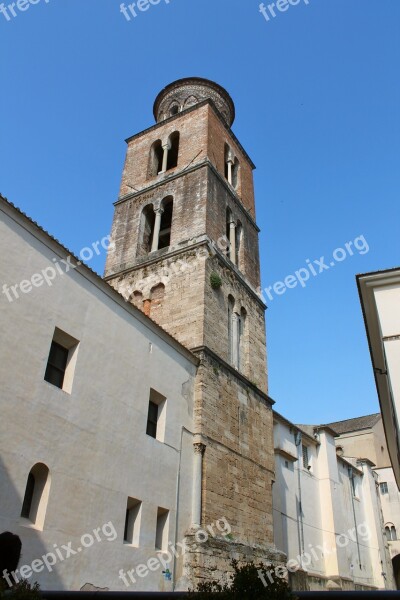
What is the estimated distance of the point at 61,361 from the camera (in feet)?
35.6

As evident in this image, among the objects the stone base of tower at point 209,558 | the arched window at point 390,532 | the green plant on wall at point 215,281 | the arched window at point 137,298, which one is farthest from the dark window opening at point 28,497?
the arched window at point 390,532

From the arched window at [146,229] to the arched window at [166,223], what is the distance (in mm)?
469

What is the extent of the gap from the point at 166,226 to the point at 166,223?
7.5 inches

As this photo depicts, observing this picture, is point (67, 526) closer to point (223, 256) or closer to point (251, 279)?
point (223, 256)

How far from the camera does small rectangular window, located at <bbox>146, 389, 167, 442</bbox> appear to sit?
42.5ft

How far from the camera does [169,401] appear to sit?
44.8 ft

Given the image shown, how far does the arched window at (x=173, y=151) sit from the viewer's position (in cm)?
2386

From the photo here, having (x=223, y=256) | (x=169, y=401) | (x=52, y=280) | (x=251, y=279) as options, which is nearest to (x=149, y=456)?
(x=169, y=401)

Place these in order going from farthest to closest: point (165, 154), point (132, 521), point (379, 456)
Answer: point (379, 456), point (165, 154), point (132, 521)

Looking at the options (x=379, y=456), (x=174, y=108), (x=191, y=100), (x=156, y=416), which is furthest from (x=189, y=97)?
(x=379, y=456)

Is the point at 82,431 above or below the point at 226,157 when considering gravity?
below

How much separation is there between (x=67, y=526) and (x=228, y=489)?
624 centimetres

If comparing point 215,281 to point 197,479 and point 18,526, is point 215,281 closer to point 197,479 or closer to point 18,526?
point 197,479

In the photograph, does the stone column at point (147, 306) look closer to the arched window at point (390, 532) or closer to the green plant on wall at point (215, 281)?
the green plant on wall at point (215, 281)
